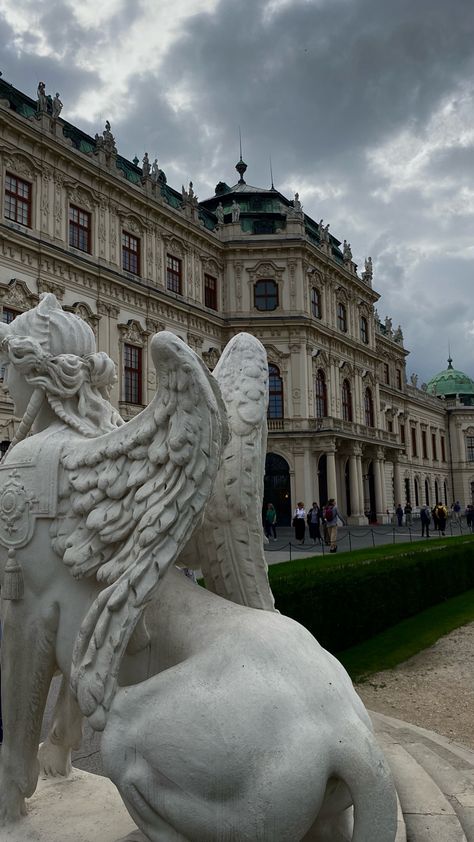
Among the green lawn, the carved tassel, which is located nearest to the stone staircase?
the carved tassel

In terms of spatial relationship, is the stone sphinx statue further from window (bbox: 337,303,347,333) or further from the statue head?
window (bbox: 337,303,347,333)

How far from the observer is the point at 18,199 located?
21.5 m

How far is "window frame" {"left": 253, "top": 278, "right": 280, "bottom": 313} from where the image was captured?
106 feet

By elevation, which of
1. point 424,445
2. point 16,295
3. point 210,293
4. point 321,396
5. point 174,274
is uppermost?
point 174,274

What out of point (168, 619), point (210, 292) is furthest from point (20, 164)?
point (168, 619)

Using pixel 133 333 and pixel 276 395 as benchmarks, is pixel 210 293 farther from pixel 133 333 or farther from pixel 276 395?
pixel 133 333

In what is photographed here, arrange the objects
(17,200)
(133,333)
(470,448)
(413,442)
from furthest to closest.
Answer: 1. (470,448)
2. (413,442)
3. (133,333)
4. (17,200)

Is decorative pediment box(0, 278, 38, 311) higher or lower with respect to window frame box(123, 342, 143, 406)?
higher

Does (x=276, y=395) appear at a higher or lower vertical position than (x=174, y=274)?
lower

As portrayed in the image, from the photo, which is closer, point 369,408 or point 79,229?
point 79,229

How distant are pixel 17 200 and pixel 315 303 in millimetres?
17424

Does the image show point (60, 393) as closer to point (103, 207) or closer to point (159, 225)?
point (103, 207)

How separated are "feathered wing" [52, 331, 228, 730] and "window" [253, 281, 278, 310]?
31182 millimetres

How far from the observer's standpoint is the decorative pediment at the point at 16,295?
2035cm
